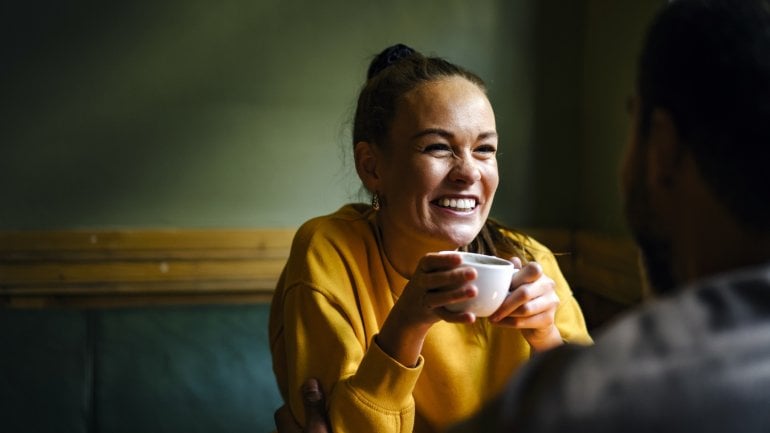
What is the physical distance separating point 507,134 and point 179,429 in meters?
1.17

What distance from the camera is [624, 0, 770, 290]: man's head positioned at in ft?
1.95

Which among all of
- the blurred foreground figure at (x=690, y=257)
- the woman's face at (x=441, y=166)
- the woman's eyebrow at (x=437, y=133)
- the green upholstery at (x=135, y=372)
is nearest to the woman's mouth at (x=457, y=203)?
the woman's face at (x=441, y=166)

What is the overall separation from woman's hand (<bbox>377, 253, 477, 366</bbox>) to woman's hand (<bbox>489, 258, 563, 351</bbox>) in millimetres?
89

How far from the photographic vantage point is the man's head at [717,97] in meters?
0.59

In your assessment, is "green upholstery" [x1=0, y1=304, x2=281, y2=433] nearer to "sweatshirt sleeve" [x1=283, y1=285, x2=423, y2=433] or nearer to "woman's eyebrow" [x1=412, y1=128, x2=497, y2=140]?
"sweatshirt sleeve" [x1=283, y1=285, x2=423, y2=433]

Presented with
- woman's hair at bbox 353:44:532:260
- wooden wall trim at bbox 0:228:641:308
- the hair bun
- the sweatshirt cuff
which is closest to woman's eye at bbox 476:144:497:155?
woman's hair at bbox 353:44:532:260

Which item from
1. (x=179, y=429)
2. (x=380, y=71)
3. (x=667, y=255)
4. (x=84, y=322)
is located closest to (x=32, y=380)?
(x=84, y=322)

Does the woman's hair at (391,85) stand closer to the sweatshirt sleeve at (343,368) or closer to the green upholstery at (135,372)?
the sweatshirt sleeve at (343,368)

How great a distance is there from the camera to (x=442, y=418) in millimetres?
1273

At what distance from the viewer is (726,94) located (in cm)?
60

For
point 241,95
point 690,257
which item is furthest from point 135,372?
point 690,257

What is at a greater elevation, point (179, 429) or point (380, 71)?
point (380, 71)

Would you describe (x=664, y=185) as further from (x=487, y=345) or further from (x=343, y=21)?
(x=343, y=21)

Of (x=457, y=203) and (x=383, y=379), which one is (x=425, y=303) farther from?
(x=457, y=203)
